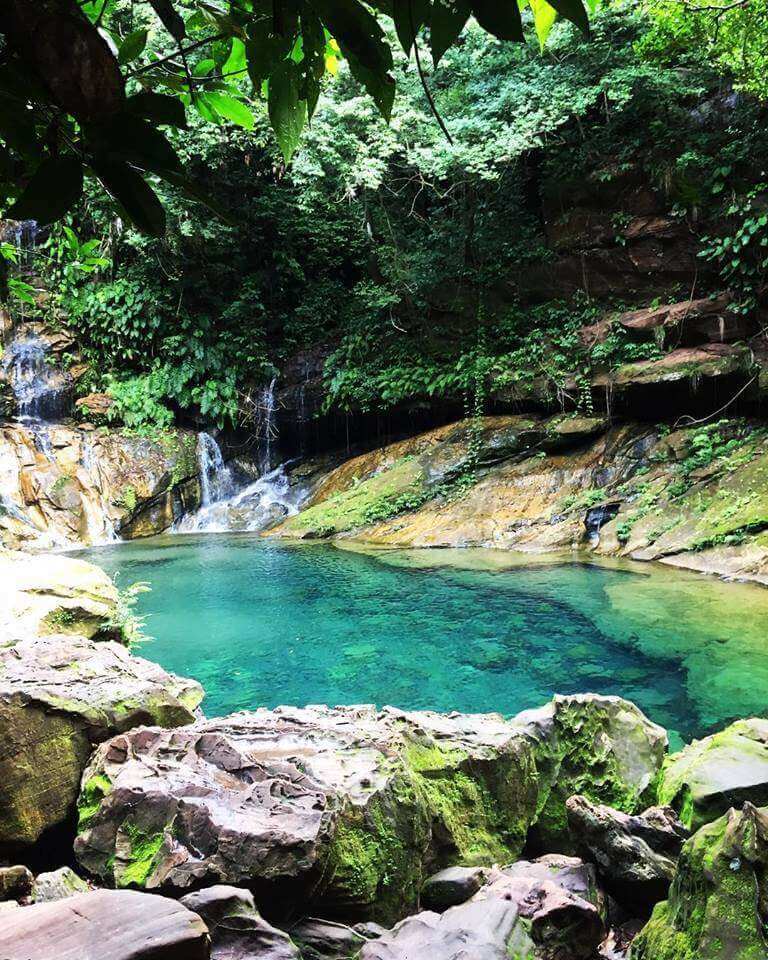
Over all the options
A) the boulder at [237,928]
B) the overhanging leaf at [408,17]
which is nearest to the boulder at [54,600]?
the boulder at [237,928]

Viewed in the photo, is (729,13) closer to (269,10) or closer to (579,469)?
(579,469)

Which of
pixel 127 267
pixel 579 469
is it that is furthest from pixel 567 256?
pixel 127 267

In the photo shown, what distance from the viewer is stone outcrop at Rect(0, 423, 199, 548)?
13984 mm

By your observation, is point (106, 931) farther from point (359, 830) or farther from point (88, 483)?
point (88, 483)

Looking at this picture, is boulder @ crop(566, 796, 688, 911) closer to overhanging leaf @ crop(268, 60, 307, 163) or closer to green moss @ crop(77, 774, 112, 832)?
green moss @ crop(77, 774, 112, 832)

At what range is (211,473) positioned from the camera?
54.5ft

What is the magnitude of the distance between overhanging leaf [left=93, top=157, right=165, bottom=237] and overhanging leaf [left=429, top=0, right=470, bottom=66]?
0.38 meters

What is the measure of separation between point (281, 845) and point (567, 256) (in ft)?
45.8

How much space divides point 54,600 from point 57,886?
3.46m

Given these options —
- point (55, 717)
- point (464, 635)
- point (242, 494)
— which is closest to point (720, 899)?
point (55, 717)

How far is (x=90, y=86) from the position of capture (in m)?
0.67

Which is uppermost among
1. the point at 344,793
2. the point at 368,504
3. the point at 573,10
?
the point at 573,10

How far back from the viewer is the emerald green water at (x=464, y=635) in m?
5.28

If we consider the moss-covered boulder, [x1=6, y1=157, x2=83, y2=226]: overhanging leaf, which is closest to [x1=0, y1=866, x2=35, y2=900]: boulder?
the moss-covered boulder
